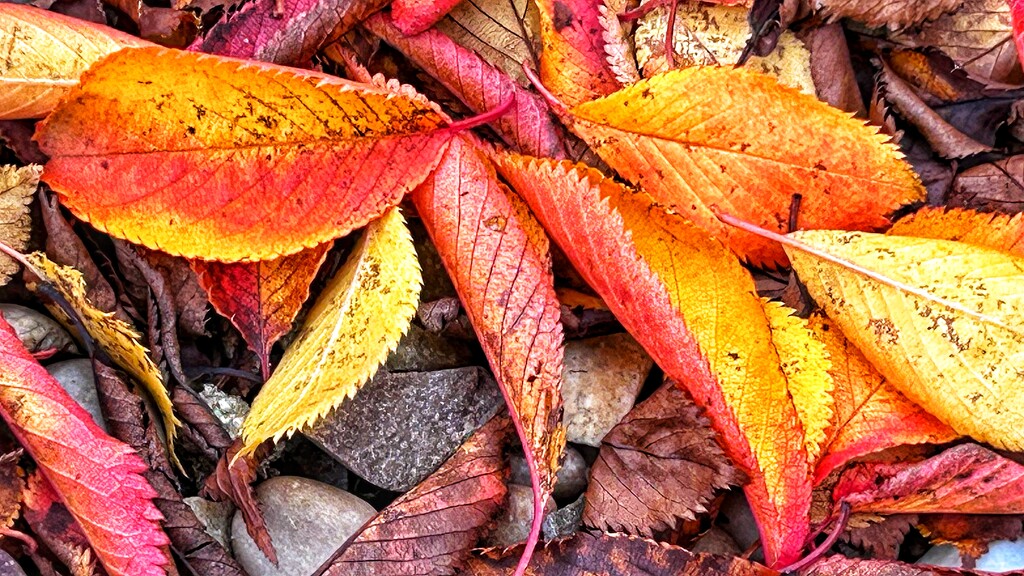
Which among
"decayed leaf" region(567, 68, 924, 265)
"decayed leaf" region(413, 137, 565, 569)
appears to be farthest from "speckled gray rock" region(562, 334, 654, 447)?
"decayed leaf" region(567, 68, 924, 265)

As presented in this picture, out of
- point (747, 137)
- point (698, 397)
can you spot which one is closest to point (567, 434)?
point (698, 397)

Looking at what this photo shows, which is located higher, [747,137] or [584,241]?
[747,137]

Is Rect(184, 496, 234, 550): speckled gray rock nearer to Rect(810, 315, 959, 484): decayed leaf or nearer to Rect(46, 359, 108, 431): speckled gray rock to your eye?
Rect(46, 359, 108, 431): speckled gray rock

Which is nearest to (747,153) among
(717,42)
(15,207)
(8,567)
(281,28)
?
(717,42)

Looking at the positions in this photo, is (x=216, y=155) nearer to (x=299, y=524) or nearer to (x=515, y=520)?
(x=299, y=524)

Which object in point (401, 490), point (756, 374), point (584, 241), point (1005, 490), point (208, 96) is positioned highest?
point (208, 96)

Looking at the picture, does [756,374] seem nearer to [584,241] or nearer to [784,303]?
[784,303]

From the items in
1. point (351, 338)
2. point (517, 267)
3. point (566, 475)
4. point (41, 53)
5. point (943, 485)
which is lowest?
point (566, 475)
